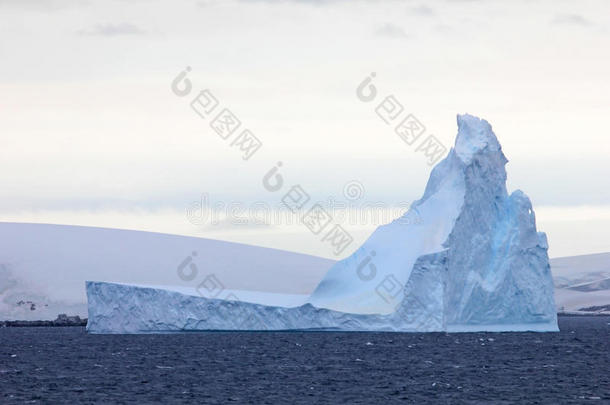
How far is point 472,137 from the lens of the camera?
146 ft

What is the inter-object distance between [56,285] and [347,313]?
46.2 m

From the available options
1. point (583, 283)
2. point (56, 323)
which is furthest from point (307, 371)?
point (583, 283)

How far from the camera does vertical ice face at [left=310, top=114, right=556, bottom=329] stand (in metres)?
42.4

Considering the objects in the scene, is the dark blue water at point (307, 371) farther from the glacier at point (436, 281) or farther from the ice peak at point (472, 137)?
the ice peak at point (472, 137)

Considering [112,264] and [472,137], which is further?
[112,264]

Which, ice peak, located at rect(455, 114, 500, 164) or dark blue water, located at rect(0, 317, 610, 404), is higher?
ice peak, located at rect(455, 114, 500, 164)

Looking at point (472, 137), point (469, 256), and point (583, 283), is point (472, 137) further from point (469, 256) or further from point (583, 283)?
point (583, 283)

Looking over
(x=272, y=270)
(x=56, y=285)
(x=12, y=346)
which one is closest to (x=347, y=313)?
(x=12, y=346)

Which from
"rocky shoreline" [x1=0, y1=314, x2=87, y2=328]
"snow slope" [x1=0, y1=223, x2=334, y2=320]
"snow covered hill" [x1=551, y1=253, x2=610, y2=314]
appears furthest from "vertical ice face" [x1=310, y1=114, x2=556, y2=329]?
"snow covered hill" [x1=551, y1=253, x2=610, y2=314]

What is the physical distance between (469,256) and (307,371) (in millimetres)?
12478

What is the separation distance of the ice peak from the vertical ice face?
42mm

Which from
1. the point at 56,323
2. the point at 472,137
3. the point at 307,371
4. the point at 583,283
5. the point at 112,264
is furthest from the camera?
the point at 583,283

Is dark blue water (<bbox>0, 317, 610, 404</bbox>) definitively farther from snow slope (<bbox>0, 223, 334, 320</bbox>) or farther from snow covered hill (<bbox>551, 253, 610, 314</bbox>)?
snow covered hill (<bbox>551, 253, 610, 314</bbox>)

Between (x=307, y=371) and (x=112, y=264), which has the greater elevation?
(x=112, y=264)
